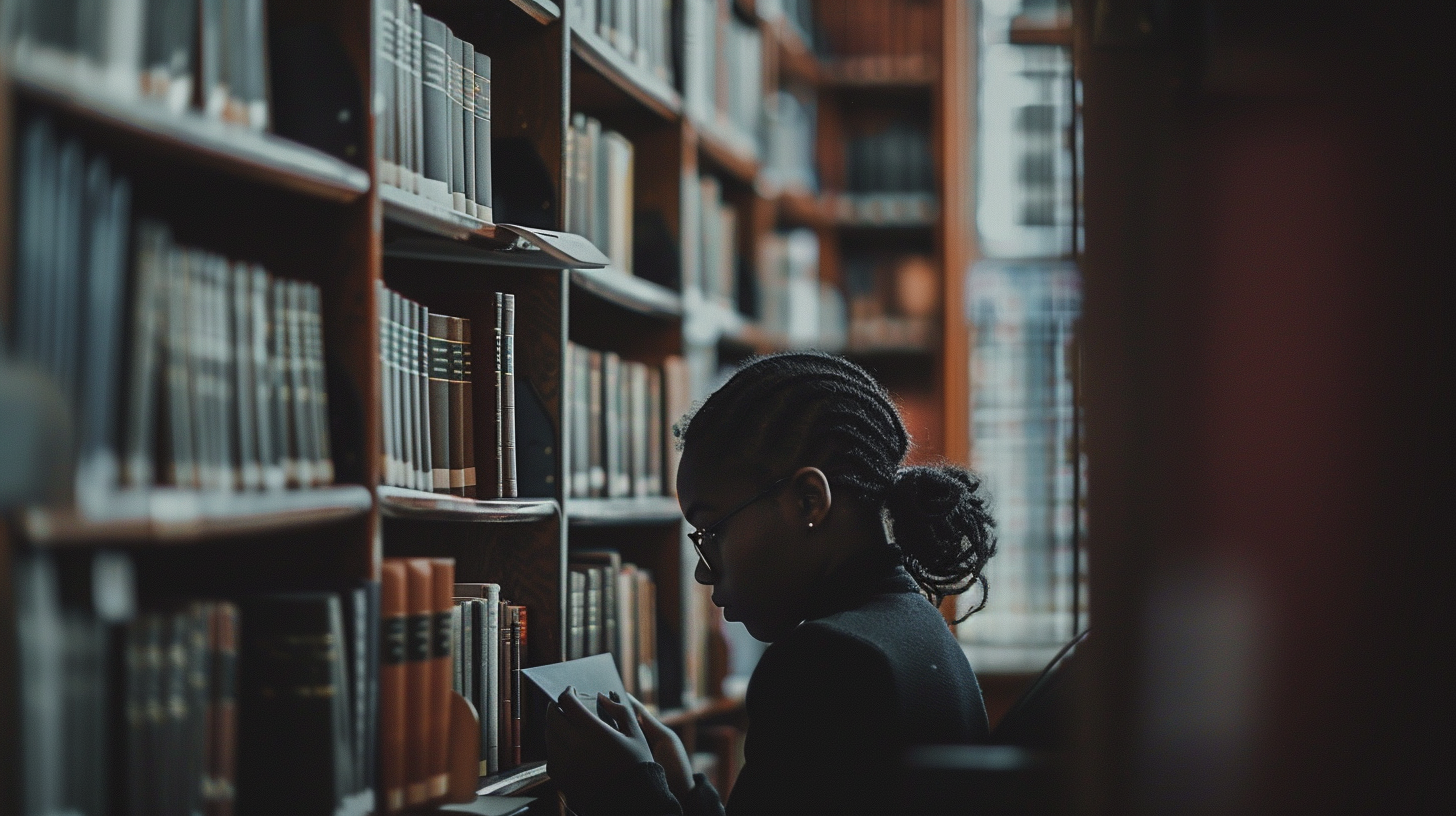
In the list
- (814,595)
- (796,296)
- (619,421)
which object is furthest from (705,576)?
(796,296)

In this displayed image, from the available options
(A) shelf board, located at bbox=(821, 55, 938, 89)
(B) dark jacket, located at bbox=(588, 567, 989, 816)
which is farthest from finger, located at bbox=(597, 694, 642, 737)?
(A) shelf board, located at bbox=(821, 55, 938, 89)

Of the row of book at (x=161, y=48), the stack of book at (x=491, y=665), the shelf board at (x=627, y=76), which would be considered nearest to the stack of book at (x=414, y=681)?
the stack of book at (x=491, y=665)

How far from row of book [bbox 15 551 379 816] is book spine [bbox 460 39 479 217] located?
2.19 ft

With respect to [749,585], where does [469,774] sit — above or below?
below

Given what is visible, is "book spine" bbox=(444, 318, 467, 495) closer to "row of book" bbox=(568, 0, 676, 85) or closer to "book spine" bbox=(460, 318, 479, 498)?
"book spine" bbox=(460, 318, 479, 498)

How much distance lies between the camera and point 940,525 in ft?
5.69

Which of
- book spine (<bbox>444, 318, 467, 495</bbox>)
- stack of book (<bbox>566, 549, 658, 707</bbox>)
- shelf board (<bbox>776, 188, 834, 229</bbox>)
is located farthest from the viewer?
shelf board (<bbox>776, 188, 834, 229</bbox>)

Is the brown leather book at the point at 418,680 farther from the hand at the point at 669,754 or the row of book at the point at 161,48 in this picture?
the row of book at the point at 161,48

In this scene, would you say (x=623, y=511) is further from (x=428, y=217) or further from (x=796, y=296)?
(x=796, y=296)

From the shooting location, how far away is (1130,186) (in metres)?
1.13

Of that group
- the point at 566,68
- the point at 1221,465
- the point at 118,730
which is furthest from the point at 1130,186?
the point at 566,68

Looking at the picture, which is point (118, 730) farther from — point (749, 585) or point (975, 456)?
point (975, 456)

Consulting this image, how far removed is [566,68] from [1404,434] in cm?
145

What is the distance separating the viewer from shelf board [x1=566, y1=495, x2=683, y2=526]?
2176 millimetres
